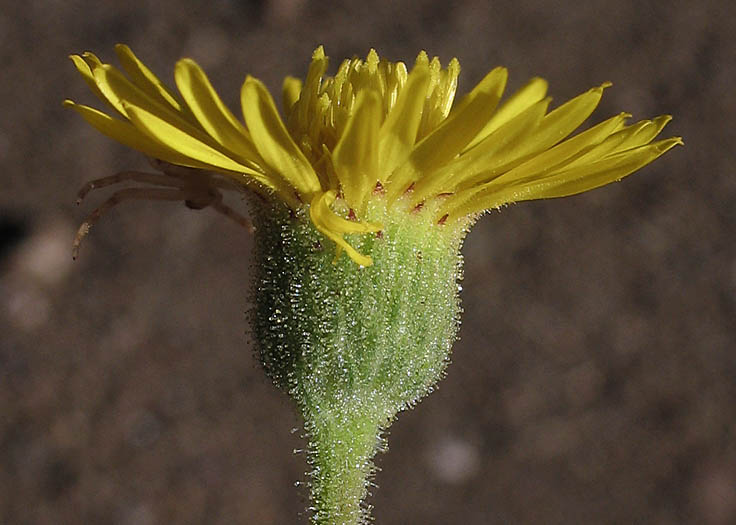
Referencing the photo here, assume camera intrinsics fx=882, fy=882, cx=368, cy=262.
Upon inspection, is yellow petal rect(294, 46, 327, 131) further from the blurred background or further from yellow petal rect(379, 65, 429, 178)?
the blurred background

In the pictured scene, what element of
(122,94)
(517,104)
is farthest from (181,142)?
(517,104)

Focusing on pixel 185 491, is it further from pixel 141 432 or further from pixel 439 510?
pixel 439 510

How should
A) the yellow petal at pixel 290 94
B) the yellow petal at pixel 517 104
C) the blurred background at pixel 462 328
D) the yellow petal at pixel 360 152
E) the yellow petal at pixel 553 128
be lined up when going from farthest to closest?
1. the blurred background at pixel 462 328
2. the yellow petal at pixel 290 94
3. the yellow petal at pixel 517 104
4. the yellow petal at pixel 553 128
5. the yellow petal at pixel 360 152

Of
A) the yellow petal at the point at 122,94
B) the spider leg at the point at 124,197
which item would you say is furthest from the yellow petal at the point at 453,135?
the spider leg at the point at 124,197

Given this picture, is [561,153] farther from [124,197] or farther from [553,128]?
[124,197]

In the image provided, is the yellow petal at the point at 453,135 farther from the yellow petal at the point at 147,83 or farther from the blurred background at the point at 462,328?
the blurred background at the point at 462,328

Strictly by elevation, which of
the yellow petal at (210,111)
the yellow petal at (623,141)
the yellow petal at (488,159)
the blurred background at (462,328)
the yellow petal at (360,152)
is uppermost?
the blurred background at (462,328)

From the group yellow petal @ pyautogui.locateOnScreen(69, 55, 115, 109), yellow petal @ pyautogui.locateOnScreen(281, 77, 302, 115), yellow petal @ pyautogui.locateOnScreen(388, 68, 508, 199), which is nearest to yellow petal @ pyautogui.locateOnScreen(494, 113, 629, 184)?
yellow petal @ pyautogui.locateOnScreen(388, 68, 508, 199)
